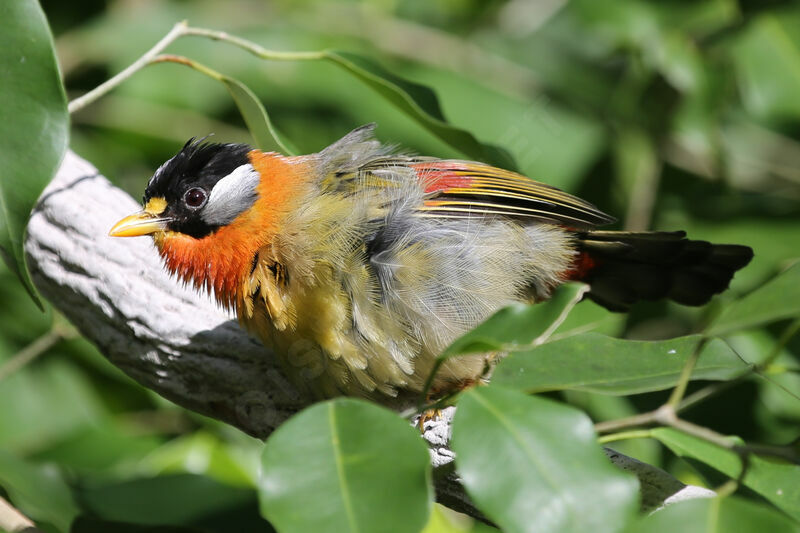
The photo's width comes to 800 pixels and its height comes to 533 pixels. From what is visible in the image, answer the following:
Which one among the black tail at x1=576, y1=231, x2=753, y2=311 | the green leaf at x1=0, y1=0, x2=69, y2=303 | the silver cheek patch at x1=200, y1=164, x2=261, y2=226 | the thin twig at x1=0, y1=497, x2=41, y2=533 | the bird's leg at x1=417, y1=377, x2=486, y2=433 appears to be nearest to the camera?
the thin twig at x1=0, y1=497, x2=41, y2=533

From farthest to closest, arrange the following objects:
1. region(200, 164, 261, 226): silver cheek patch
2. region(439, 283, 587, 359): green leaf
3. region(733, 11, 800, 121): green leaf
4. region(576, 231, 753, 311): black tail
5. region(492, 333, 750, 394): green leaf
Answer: region(733, 11, 800, 121): green leaf, region(576, 231, 753, 311): black tail, region(200, 164, 261, 226): silver cheek patch, region(492, 333, 750, 394): green leaf, region(439, 283, 587, 359): green leaf

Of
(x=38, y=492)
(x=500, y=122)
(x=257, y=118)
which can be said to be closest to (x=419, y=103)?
(x=257, y=118)

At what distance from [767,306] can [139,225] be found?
230 centimetres

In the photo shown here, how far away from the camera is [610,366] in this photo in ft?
6.30

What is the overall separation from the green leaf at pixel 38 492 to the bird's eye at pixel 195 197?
1139 millimetres

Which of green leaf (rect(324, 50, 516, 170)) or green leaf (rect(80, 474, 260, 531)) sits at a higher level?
green leaf (rect(324, 50, 516, 170))

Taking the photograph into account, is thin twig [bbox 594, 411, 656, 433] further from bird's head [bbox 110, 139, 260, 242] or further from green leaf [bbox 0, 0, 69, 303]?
bird's head [bbox 110, 139, 260, 242]

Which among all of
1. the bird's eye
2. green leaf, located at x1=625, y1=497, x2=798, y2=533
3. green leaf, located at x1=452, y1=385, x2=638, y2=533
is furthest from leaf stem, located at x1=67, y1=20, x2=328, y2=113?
green leaf, located at x1=625, y1=497, x2=798, y2=533

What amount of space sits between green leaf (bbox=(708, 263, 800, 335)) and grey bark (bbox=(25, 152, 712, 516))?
4.16ft

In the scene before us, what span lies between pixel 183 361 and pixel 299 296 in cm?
57

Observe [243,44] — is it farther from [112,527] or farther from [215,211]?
[112,527]

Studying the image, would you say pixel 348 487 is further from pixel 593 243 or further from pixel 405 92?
pixel 593 243

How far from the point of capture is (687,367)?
6.13 ft

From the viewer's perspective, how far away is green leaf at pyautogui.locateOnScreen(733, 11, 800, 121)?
15.3ft
